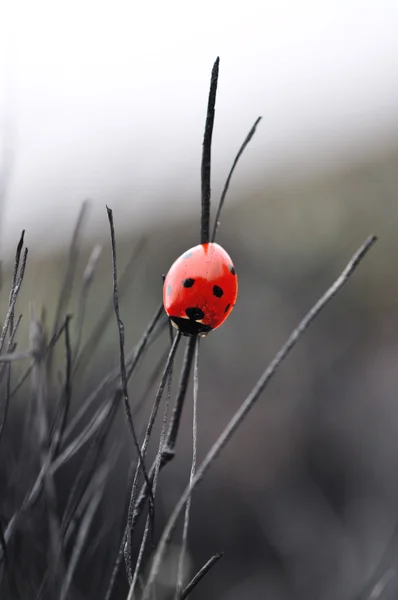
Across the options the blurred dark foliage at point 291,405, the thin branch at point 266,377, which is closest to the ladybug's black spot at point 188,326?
the thin branch at point 266,377

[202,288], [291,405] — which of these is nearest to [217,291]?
[202,288]

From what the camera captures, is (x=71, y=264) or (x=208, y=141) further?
(x=71, y=264)

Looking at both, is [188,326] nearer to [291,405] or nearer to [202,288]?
[202,288]

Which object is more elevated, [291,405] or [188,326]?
[188,326]

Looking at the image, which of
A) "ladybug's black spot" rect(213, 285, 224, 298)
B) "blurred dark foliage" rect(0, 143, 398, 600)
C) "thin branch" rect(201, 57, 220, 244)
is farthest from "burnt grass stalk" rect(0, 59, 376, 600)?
"blurred dark foliage" rect(0, 143, 398, 600)

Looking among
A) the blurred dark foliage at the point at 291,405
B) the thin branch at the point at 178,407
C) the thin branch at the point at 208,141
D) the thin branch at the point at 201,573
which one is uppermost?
the thin branch at the point at 208,141

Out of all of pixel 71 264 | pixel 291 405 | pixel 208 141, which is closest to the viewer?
pixel 208 141

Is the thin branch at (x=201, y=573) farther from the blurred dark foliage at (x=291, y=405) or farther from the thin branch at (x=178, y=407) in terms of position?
the blurred dark foliage at (x=291, y=405)

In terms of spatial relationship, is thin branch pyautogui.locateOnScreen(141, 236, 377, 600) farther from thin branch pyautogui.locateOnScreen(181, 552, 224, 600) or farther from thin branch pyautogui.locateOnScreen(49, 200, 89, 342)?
thin branch pyautogui.locateOnScreen(49, 200, 89, 342)
